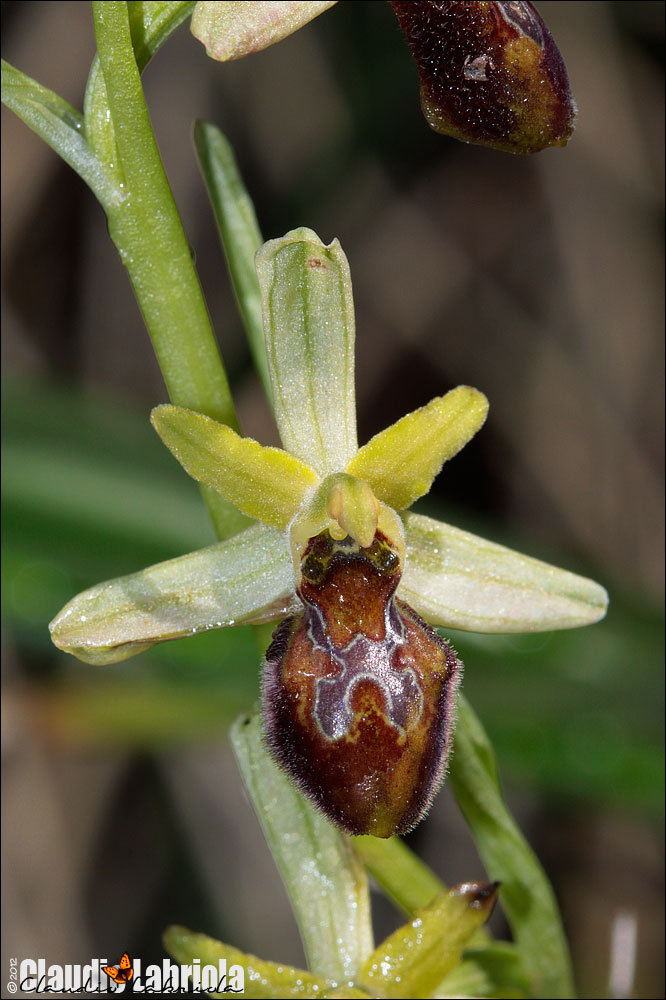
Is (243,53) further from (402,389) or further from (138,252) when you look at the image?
(402,389)

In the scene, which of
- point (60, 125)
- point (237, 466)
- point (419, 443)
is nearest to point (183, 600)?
point (237, 466)

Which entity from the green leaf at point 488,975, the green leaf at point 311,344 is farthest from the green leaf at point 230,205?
the green leaf at point 488,975

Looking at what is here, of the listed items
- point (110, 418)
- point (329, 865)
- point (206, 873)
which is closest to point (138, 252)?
point (329, 865)

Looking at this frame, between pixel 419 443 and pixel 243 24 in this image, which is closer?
pixel 243 24

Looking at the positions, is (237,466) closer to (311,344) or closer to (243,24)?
(311,344)

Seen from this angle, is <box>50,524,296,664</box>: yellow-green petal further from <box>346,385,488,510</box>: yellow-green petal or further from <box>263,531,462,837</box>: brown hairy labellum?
<box>346,385,488,510</box>: yellow-green petal

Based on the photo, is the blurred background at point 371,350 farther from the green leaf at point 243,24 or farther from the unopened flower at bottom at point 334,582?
the green leaf at point 243,24
